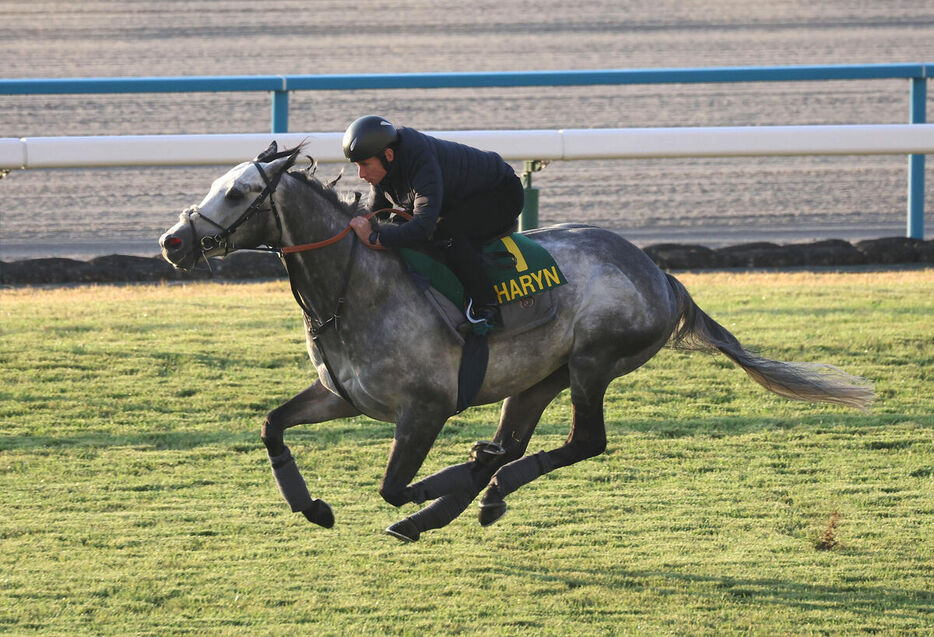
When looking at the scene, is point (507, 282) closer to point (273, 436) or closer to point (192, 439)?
point (273, 436)

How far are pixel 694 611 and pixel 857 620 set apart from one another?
2.03 ft

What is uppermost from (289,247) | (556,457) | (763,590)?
(289,247)

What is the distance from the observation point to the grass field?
5055mm

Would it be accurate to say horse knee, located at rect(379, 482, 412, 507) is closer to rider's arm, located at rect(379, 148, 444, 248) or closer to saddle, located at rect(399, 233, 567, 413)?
saddle, located at rect(399, 233, 567, 413)

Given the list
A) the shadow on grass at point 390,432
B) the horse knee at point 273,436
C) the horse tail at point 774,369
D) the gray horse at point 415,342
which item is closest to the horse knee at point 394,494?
the gray horse at point 415,342

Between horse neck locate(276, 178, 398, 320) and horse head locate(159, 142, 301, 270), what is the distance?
0.10 meters

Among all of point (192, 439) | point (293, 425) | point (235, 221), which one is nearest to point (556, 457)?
point (293, 425)

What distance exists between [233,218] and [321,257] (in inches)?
16.6

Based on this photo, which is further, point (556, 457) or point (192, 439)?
point (192, 439)

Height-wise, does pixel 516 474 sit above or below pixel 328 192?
below

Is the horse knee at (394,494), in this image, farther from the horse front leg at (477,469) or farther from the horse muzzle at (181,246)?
the horse muzzle at (181,246)

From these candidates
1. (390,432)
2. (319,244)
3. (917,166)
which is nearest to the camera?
(319,244)

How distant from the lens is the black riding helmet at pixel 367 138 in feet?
16.2

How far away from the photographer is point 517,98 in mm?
18141
